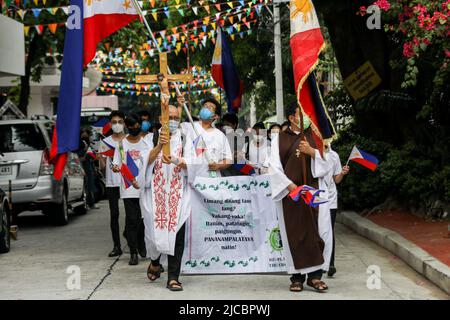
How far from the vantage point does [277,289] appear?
9.48 meters

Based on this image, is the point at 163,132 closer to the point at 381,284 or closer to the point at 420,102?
the point at 381,284

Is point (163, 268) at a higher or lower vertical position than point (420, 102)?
lower

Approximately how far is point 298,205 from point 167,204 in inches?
54.2

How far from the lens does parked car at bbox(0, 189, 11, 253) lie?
12930 millimetres

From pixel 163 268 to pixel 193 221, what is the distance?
885mm

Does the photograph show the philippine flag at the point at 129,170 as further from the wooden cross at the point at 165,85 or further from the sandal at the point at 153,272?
the wooden cross at the point at 165,85

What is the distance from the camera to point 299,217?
9.34 metres

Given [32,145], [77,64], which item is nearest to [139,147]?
[77,64]

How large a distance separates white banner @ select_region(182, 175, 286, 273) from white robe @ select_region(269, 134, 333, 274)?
1.90 ft

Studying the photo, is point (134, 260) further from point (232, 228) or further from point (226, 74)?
point (226, 74)

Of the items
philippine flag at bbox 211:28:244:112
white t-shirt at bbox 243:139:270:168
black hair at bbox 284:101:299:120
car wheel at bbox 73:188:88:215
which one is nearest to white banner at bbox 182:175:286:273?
black hair at bbox 284:101:299:120

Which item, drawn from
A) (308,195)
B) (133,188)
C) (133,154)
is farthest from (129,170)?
(308,195)

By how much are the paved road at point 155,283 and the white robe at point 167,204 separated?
0.48 meters

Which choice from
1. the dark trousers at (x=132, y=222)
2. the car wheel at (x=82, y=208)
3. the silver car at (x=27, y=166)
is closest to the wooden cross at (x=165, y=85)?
the dark trousers at (x=132, y=222)
